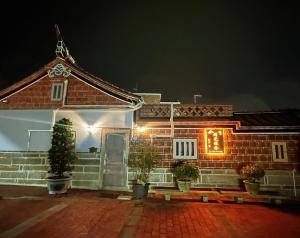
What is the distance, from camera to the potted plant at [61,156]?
29.8 ft

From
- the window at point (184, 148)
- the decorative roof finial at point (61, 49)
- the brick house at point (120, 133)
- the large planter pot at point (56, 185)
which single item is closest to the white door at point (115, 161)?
the brick house at point (120, 133)

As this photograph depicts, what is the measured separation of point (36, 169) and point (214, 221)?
8.62 meters

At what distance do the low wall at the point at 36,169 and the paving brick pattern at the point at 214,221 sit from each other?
12.6 feet

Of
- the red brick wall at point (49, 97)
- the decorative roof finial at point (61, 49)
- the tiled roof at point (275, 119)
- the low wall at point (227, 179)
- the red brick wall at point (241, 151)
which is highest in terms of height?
the decorative roof finial at point (61, 49)

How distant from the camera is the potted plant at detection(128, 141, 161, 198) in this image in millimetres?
8609

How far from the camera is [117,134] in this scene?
10.6m

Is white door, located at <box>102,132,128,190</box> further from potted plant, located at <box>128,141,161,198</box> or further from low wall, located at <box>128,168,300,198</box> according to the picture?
potted plant, located at <box>128,141,161,198</box>

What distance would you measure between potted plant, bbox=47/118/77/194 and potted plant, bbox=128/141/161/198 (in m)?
2.73

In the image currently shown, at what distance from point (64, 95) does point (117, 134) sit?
333 cm

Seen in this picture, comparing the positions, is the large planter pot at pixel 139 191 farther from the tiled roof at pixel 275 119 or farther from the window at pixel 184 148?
the tiled roof at pixel 275 119

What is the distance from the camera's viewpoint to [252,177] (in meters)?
8.74

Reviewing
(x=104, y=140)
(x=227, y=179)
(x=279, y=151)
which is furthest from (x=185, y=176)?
(x=279, y=151)

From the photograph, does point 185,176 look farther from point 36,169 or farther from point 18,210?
point 36,169

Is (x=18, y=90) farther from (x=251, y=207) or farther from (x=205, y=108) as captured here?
(x=251, y=207)
